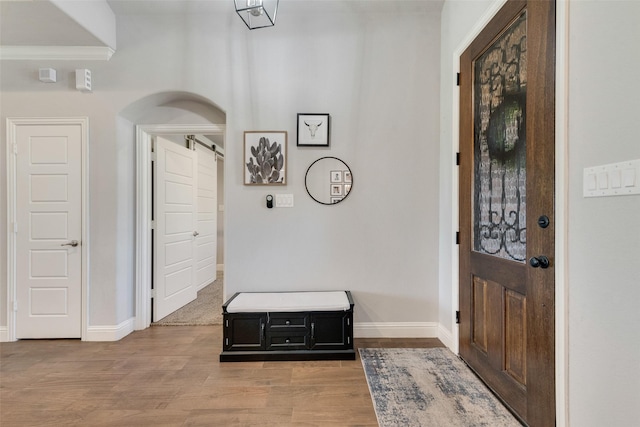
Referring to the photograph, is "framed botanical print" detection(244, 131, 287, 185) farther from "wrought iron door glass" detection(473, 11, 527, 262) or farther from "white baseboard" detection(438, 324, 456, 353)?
"white baseboard" detection(438, 324, 456, 353)

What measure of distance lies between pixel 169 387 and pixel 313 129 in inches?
89.2

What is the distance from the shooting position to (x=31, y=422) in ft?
5.28

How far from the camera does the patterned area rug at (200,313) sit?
9.82ft

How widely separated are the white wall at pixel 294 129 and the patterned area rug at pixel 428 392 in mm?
432

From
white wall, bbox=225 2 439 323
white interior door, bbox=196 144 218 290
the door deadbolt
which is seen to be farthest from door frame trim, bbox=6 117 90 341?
the door deadbolt

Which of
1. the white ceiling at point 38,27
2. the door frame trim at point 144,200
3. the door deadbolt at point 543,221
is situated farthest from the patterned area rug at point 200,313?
the door deadbolt at point 543,221

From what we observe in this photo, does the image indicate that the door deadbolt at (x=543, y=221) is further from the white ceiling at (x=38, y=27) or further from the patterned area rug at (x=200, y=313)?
the white ceiling at (x=38, y=27)

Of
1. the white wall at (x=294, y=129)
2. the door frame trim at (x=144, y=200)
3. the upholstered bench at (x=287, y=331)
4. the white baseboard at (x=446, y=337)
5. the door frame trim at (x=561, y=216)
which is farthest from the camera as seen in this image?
the door frame trim at (x=144, y=200)

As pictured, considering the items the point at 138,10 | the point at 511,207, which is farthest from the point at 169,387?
the point at 138,10

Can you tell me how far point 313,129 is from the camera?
2.61 m

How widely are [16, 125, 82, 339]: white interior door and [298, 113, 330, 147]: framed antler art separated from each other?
205cm

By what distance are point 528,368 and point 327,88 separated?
2493mm
